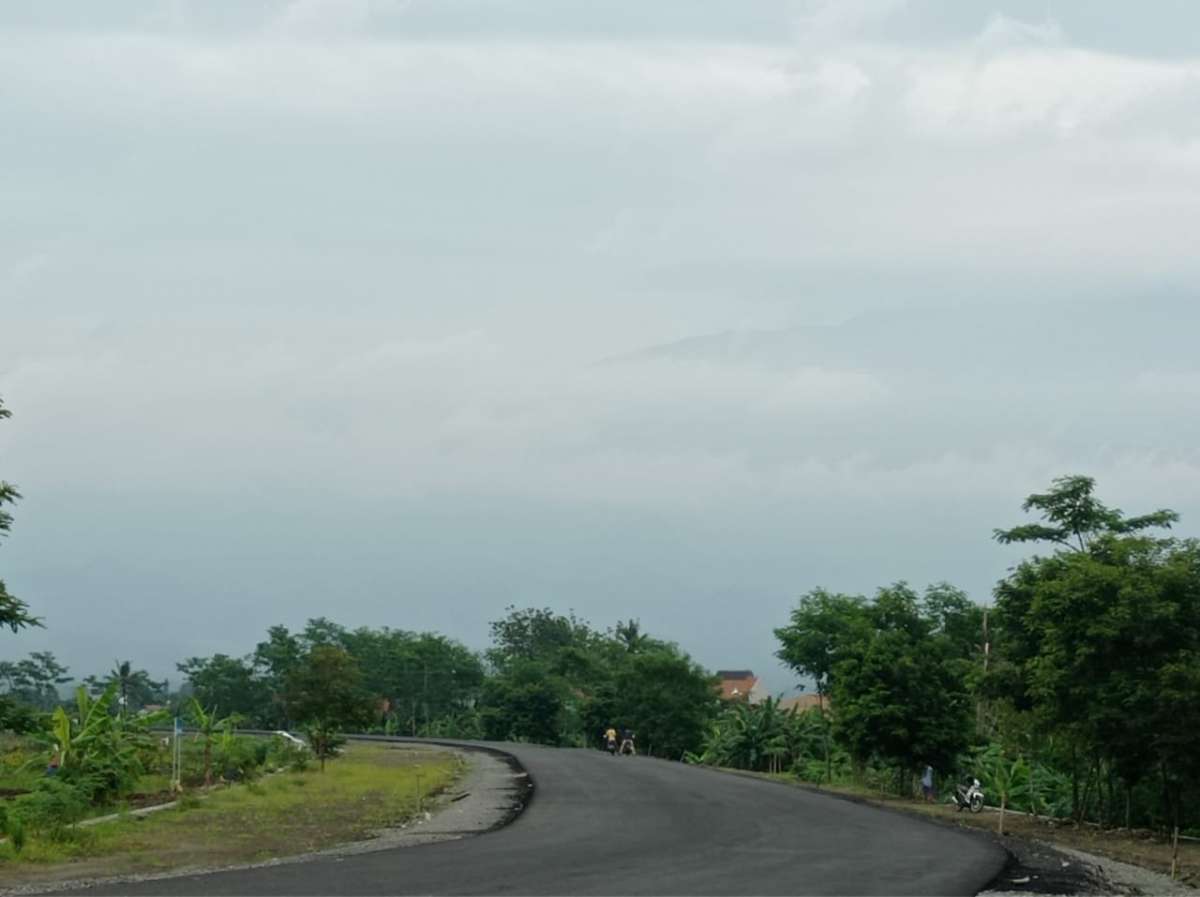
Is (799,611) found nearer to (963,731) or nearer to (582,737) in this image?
(963,731)

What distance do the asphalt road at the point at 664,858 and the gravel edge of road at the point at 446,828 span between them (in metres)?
0.43

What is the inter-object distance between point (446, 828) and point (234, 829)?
383 centimetres

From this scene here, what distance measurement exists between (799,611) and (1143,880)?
136 feet

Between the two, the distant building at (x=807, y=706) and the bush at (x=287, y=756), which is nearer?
the bush at (x=287, y=756)

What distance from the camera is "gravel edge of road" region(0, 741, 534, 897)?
21.3 meters

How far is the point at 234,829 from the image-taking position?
28812 mm

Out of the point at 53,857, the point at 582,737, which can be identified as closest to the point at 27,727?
the point at 53,857

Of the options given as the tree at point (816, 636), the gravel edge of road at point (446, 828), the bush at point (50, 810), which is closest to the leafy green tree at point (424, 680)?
the tree at point (816, 636)

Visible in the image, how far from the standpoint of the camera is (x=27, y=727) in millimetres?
25297

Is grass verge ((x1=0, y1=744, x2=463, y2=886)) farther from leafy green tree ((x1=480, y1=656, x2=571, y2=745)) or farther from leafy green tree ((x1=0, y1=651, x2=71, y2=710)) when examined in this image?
leafy green tree ((x1=0, y1=651, x2=71, y2=710))

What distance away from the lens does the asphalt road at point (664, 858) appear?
68.5ft

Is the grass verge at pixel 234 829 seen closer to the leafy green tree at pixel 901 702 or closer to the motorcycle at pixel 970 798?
the leafy green tree at pixel 901 702

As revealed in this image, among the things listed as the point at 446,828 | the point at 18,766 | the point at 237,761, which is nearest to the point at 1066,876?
the point at 446,828

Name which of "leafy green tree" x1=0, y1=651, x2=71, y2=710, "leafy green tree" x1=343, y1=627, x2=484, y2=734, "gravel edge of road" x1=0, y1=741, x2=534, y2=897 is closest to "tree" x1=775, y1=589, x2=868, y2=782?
"gravel edge of road" x1=0, y1=741, x2=534, y2=897
